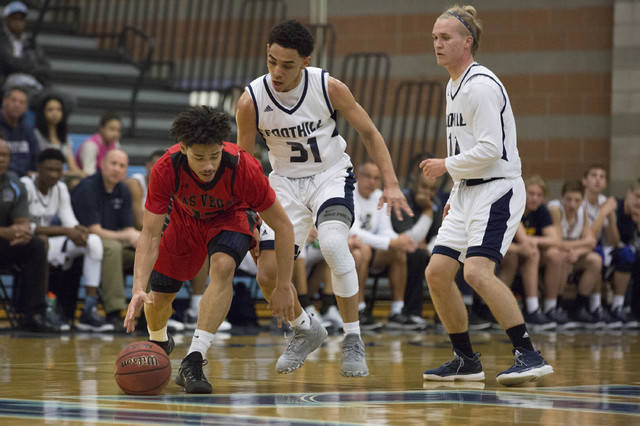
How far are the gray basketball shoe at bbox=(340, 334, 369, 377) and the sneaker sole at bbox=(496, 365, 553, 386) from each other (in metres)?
0.69

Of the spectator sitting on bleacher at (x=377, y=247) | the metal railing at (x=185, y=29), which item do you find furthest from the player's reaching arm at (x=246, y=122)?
the metal railing at (x=185, y=29)

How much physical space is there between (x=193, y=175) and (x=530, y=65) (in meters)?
8.88

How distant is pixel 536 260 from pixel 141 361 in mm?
5950

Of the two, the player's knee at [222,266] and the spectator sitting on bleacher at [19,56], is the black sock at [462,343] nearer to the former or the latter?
the player's knee at [222,266]

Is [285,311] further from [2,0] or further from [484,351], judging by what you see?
[2,0]

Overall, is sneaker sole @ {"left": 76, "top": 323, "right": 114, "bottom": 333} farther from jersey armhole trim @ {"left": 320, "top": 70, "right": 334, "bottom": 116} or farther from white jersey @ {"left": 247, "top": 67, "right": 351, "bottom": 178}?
jersey armhole trim @ {"left": 320, "top": 70, "right": 334, "bottom": 116}

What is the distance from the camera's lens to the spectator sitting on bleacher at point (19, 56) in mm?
10398

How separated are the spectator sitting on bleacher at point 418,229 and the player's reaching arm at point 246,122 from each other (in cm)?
442

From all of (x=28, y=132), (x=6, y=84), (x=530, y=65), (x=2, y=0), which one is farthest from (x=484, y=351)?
(x=2, y=0)

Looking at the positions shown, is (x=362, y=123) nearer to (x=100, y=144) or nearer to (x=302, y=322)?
(x=302, y=322)

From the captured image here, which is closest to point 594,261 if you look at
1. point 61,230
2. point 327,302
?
point 327,302

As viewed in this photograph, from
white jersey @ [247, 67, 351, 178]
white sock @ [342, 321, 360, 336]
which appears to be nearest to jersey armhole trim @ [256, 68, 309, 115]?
white jersey @ [247, 67, 351, 178]

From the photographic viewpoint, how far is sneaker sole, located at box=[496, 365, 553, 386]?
15.6 feet

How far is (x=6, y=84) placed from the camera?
10047mm
